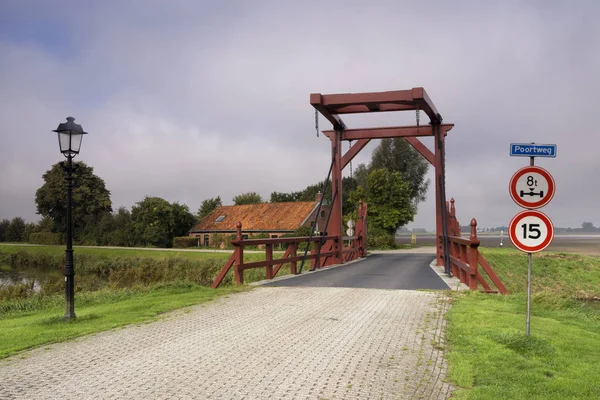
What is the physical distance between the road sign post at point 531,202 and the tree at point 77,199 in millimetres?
60685

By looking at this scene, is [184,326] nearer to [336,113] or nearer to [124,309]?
[124,309]

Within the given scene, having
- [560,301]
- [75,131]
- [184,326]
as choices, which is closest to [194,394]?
[184,326]

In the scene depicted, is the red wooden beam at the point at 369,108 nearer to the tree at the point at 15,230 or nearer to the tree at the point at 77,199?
the tree at the point at 77,199

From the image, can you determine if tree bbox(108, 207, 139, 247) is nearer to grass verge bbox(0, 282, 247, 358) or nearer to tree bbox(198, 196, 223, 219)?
tree bbox(198, 196, 223, 219)

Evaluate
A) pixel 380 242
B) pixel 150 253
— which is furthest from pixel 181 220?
pixel 380 242

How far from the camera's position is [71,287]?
8.36 metres

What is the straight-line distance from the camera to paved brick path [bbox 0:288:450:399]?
428 centimetres

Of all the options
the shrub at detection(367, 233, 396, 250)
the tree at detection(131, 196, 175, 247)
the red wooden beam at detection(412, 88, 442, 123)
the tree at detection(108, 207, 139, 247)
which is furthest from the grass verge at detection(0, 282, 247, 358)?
the tree at detection(108, 207, 139, 247)

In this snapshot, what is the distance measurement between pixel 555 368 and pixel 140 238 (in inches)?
2049

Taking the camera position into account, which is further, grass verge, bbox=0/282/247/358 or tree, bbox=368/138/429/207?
tree, bbox=368/138/429/207

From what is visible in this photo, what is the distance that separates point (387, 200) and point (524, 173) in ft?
138

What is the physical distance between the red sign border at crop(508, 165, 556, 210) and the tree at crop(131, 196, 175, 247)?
1891 inches

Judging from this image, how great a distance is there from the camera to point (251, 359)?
5234mm

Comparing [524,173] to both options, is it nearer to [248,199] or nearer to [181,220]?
[181,220]
